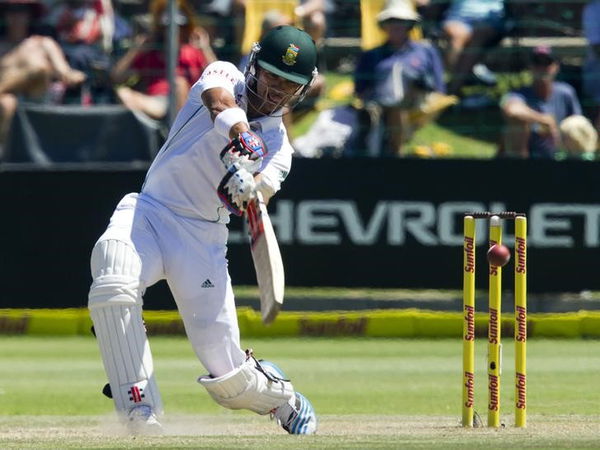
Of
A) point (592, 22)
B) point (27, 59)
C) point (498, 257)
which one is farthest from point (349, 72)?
point (498, 257)

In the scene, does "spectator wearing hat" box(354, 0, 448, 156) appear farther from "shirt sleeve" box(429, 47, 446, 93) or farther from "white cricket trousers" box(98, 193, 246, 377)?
"white cricket trousers" box(98, 193, 246, 377)

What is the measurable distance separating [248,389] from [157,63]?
5145mm

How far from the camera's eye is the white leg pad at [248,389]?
541 centimetres

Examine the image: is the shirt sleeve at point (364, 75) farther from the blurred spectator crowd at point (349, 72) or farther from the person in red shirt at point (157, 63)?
the person in red shirt at point (157, 63)

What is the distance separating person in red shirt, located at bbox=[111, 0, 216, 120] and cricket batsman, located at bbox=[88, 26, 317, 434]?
15.6 ft

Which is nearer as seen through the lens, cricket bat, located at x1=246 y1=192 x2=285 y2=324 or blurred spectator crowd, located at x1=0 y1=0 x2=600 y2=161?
cricket bat, located at x1=246 y1=192 x2=285 y2=324

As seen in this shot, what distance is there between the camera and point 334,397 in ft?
23.2

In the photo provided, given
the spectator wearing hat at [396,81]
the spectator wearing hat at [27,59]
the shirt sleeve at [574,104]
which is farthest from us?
the shirt sleeve at [574,104]

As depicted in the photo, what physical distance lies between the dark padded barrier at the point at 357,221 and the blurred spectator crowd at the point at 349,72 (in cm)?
41

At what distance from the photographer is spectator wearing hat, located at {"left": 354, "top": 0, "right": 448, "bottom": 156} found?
1022cm

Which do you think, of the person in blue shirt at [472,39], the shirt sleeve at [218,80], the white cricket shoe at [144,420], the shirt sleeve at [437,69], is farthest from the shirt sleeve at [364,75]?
the white cricket shoe at [144,420]

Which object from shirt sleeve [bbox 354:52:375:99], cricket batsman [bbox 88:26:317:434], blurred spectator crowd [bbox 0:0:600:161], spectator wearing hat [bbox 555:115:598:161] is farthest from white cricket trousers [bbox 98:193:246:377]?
spectator wearing hat [bbox 555:115:598:161]

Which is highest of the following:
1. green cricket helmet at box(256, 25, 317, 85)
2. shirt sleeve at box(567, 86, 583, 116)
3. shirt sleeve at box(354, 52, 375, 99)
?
green cricket helmet at box(256, 25, 317, 85)

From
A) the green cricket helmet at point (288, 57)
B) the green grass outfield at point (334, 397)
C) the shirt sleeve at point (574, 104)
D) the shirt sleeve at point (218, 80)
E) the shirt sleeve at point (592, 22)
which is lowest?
the green grass outfield at point (334, 397)
